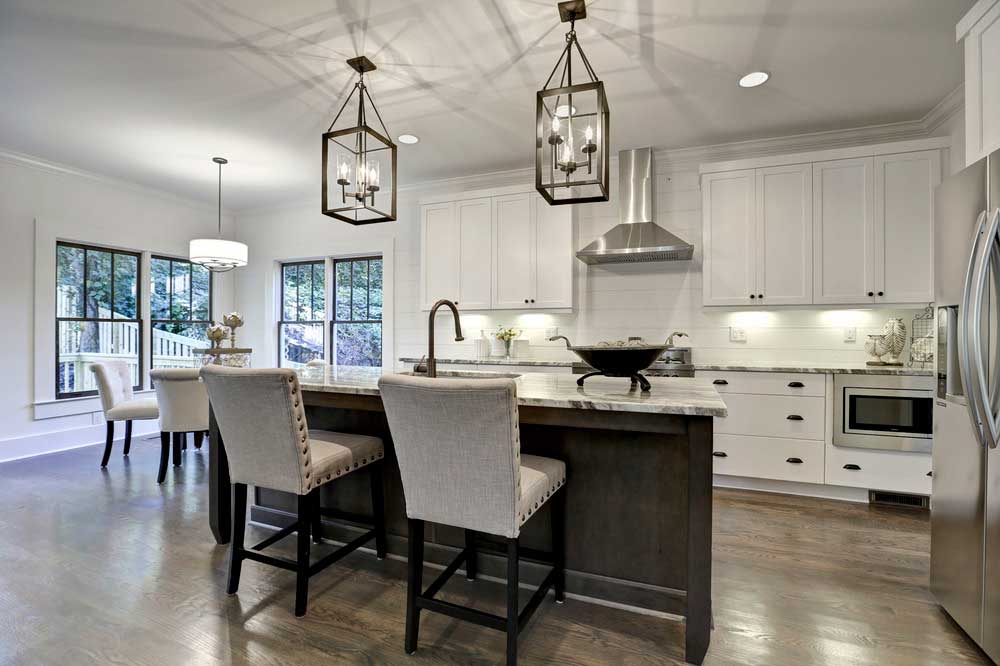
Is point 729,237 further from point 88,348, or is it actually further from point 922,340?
point 88,348

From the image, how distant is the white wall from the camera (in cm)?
436

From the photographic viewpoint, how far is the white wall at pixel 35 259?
436 cm

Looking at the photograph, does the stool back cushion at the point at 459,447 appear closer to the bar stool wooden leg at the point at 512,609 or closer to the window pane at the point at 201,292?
the bar stool wooden leg at the point at 512,609

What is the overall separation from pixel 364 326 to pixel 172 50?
3403mm

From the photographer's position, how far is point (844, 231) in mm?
3582

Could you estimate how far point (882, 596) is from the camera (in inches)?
85.2

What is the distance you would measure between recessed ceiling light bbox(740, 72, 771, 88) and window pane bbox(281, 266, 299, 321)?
5.18 meters

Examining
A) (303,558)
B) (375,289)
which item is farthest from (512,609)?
(375,289)

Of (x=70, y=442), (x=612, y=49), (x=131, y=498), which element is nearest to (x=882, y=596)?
(x=612, y=49)

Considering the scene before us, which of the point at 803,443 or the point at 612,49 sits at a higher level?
the point at 612,49

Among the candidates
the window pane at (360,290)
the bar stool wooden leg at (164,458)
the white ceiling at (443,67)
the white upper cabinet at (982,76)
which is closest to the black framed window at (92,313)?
the white ceiling at (443,67)

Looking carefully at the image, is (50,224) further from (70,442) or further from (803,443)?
(803,443)

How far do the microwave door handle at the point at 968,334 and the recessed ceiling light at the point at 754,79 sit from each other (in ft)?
5.43

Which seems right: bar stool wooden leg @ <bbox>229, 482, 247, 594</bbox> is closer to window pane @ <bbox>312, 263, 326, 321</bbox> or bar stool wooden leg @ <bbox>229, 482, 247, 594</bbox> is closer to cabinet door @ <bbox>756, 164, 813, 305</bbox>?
cabinet door @ <bbox>756, 164, 813, 305</bbox>
